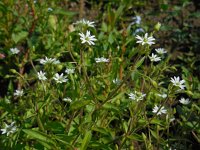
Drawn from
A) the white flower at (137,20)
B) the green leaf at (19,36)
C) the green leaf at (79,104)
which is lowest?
the white flower at (137,20)

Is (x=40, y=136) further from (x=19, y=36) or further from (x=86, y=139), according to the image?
(x=19, y=36)

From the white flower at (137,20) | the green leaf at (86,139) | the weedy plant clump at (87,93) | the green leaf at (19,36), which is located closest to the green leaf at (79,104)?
the weedy plant clump at (87,93)

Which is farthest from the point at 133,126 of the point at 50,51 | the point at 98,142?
the point at 50,51

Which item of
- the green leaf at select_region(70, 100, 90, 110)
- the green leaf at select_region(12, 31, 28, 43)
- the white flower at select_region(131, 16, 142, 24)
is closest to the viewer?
the green leaf at select_region(70, 100, 90, 110)

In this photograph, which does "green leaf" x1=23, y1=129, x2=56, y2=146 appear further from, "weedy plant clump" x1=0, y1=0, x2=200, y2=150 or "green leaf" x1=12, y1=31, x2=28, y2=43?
"green leaf" x1=12, y1=31, x2=28, y2=43

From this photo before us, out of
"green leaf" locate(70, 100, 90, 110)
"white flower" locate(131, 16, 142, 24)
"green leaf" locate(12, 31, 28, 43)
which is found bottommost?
"white flower" locate(131, 16, 142, 24)

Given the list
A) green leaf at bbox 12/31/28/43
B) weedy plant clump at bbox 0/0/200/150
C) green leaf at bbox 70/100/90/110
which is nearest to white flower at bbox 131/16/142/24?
weedy plant clump at bbox 0/0/200/150

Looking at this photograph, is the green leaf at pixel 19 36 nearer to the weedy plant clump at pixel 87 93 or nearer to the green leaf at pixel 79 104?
the weedy plant clump at pixel 87 93

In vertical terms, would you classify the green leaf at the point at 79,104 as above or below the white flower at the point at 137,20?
above
